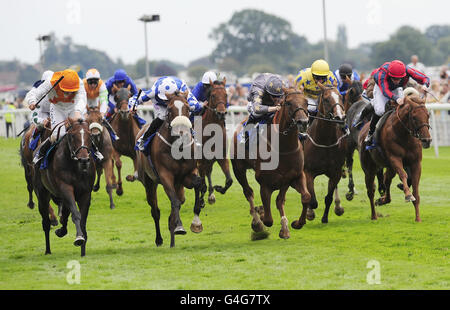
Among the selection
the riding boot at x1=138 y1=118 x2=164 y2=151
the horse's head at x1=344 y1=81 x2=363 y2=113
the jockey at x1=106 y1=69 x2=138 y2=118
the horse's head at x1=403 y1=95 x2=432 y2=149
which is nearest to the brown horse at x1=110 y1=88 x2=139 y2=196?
the jockey at x1=106 y1=69 x2=138 y2=118

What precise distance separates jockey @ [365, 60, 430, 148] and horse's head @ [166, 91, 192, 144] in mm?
2868

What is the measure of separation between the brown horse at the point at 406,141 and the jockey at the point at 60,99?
3.70m

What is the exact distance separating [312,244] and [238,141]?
1.80m

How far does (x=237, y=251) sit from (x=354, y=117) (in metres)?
4.17

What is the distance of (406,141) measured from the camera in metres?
10.3

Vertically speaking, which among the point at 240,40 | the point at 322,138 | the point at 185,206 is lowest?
the point at 185,206

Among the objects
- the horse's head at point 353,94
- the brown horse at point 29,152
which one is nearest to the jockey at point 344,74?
the horse's head at point 353,94

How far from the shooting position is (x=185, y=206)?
13234 millimetres

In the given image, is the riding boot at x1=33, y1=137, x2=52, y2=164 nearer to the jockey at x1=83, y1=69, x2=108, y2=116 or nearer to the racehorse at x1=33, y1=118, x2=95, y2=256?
the racehorse at x1=33, y1=118, x2=95, y2=256

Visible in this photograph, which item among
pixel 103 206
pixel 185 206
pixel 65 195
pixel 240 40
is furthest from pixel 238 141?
pixel 240 40

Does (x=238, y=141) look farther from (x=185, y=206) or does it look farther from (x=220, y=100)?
(x=185, y=206)

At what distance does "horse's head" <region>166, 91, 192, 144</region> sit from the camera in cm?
882

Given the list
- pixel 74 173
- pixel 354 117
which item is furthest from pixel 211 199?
pixel 74 173
